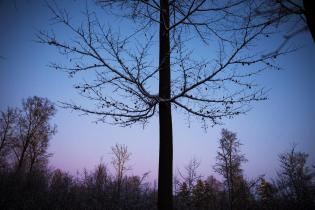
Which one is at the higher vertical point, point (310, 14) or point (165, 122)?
point (310, 14)

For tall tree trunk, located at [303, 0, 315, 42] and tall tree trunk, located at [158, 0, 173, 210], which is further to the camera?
tall tree trunk, located at [158, 0, 173, 210]

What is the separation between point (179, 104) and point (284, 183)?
8166 mm

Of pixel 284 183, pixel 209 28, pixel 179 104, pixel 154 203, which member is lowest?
pixel 154 203

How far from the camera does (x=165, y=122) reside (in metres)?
4.62

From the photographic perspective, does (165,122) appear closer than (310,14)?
No

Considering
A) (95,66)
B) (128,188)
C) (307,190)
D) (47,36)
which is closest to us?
(47,36)

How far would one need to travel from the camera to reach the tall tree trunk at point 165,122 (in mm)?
4184

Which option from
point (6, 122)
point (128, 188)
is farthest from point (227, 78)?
point (6, 122)

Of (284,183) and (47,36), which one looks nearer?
(47,36)

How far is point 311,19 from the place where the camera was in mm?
3223

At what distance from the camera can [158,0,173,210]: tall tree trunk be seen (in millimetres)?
4184

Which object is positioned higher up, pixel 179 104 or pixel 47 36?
pixel 47 36

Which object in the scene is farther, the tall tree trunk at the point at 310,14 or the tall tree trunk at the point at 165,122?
the tall tree trunk at the point at 165,122

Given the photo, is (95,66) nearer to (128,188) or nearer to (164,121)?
(164,121)
